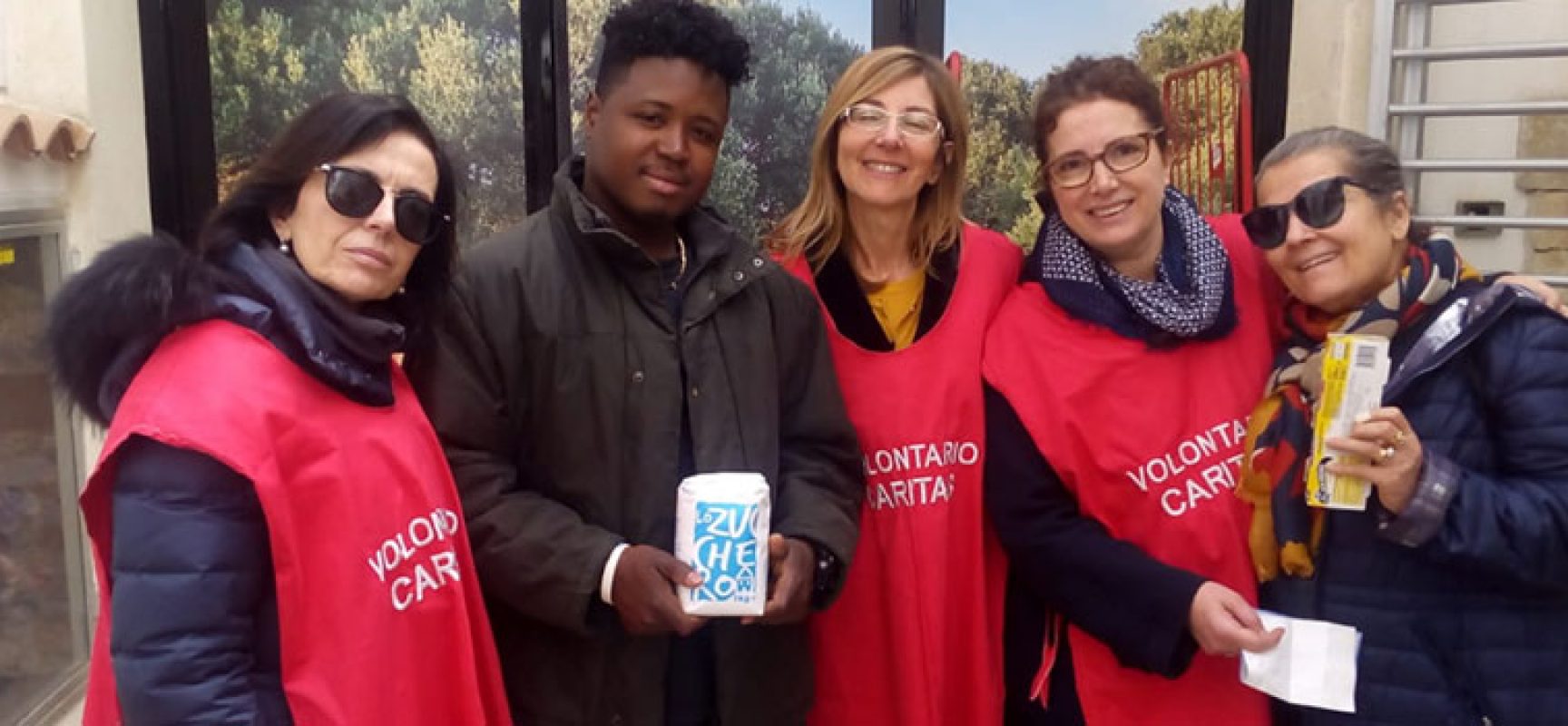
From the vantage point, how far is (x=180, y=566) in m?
1.24

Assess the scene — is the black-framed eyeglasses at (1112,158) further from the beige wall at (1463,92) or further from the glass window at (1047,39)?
the beige wall at (1463,92)

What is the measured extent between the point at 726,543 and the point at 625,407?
0.32 metres

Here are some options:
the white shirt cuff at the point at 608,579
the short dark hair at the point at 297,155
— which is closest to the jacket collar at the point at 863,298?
the white shirt cuff at the point at 608,579

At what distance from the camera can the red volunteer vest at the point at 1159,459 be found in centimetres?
189

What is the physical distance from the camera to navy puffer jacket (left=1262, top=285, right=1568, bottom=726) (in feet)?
5.26

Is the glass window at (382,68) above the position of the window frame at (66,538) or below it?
above

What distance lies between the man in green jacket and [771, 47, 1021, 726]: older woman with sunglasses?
224 millimetres

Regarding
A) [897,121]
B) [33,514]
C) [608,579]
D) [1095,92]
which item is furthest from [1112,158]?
[33,514]

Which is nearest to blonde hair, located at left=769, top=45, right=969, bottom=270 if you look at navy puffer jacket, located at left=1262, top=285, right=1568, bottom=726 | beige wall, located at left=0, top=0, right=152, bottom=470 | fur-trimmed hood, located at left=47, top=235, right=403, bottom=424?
navy puffer jacket, located at left=1262, top=285, right=1568, bottom=726

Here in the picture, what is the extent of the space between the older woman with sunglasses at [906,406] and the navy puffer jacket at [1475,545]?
2.05ft

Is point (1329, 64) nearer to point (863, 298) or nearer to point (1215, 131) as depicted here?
point (1215, 131)

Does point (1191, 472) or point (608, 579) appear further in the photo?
point (1191, 472)

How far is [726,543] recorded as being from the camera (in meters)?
1.52

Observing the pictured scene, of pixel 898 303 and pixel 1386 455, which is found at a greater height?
pixel 898 303
